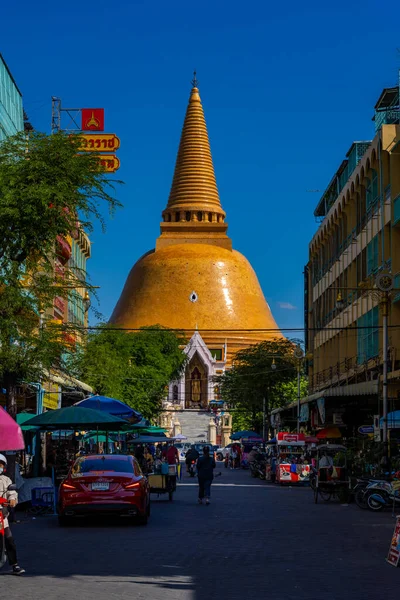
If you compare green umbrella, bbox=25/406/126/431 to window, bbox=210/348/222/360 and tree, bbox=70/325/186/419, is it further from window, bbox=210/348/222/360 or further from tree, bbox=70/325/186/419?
window, bbox=210/348/222/360

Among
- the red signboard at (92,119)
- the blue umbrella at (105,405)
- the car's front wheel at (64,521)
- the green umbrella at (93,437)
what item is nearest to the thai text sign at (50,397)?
the green umbrella at (93,437)

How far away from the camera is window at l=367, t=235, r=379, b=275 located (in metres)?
43.1

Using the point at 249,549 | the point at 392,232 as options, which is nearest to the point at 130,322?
the point at 392,232

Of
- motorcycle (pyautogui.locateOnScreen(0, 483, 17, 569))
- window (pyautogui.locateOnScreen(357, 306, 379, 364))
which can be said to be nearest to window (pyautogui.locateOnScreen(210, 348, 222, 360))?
window (pyautogui.locateOnScreen(357, 306, 379, 364))

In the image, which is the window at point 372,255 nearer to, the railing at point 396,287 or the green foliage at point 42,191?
the railing at point 396,287

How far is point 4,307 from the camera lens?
2350 cm

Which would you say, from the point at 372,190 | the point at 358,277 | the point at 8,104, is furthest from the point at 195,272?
the point at 8,104

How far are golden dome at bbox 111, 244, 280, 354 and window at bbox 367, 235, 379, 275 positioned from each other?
65.9 m

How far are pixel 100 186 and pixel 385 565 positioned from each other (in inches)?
479

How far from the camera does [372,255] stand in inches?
1743

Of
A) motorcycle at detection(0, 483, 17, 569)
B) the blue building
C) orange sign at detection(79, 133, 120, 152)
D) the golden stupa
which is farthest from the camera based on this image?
the golden stupa

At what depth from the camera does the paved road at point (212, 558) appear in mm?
11422

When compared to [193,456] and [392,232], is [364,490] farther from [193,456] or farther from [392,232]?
[193,456]

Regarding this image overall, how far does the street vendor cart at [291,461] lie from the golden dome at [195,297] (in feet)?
210
